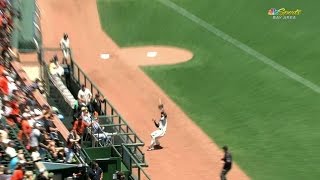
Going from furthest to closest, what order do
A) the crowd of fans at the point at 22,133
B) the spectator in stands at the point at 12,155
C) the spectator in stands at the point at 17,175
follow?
the crowd of fans at the point at 22,133 < the spectator in stands at the point at 12,155 < the spectator in stands at the point at 17,175

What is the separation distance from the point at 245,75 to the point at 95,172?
45.9 feet

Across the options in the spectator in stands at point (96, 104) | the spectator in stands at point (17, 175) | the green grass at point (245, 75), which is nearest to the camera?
the spectator in stands at point (17, 175)

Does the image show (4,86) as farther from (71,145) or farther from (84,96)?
(84,96)

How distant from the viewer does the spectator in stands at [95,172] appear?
19472 millimetres

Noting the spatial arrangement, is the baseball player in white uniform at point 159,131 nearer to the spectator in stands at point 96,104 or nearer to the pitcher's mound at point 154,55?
the spectator in stands at point 96,104

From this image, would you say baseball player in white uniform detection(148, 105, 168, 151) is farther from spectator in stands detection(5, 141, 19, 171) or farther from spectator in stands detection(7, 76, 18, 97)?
spectator in stands detection(5, 141, 19, 171)

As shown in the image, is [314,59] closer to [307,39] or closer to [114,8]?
[307,39]

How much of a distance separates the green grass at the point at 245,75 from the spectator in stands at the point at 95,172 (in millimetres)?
5952

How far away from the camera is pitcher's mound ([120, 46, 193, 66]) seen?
35031 millimetres

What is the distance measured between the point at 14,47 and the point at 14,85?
625 centimetres

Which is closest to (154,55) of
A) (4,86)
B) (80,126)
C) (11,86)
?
(80,126)

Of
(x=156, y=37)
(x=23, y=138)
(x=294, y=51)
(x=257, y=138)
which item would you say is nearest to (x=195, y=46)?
(x=156, y=37)

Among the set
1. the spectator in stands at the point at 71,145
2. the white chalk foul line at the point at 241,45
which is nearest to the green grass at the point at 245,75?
the white chalk foul line at the point at 241,45

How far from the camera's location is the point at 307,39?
34.6m
